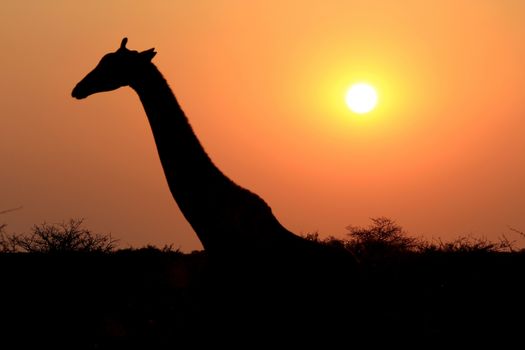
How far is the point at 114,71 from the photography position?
732 centimetres

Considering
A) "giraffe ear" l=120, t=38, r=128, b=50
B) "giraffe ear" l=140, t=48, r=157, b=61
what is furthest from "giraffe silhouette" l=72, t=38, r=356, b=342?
"giraffe ear" l=120, t=38, r=128, b=50

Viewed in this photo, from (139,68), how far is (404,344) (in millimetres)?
5629

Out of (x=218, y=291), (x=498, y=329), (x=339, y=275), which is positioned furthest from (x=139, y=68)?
(x=498, y=329)

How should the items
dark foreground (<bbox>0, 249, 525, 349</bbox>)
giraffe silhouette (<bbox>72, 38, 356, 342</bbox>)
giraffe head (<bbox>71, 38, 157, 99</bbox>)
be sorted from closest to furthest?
giraffe silhouette (<bbox>72, 38, 356, 342</bbox>) → dark foreground (<bbox>0, 249, 525, 349</bbox>) → giraffe head (<bbox>71, 38, 157, 99</bbox>)

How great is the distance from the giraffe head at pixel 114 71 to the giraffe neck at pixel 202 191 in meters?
0.44

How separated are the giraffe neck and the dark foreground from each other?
358 millimetres

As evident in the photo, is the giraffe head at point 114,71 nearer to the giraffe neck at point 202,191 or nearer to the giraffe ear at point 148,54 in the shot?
the giraffe ear at point 148,54

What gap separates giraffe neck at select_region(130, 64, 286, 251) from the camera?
244 inches

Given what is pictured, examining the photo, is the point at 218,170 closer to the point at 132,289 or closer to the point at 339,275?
the point at 339,275

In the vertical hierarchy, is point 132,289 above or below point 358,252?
below

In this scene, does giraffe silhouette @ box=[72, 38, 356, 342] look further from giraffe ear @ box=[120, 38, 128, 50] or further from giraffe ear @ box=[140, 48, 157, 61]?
giraffe ear @ box=[120, 38, 128, 50]

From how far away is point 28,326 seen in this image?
32.0ft

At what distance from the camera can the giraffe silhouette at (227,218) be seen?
6.17 metres

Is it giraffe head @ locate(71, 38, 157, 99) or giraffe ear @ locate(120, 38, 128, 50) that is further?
giraffe ear @ locate(120, 38, 128, 50)
